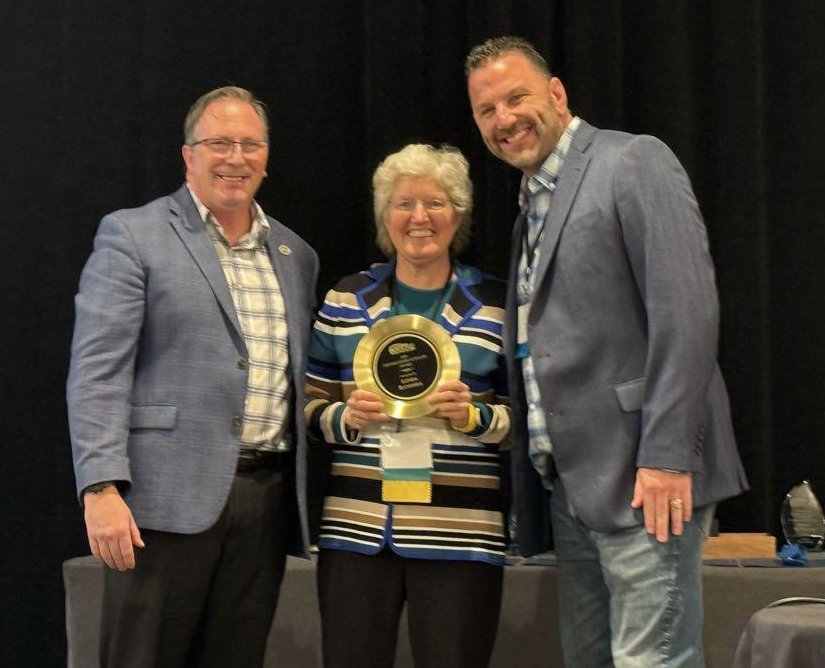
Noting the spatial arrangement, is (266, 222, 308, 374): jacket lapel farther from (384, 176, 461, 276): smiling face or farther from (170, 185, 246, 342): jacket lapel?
(384, 176, 461, 276): smiling face

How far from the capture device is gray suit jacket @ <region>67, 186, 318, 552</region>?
94.4 inches

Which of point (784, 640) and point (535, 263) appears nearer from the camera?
point (784, 640)

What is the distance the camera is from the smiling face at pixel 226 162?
2.64m

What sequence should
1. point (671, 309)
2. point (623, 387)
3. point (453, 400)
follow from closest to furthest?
point (671, 309) → point (623, 387) → point (453, 400)

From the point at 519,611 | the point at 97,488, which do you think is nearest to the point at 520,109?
the point at 97,488

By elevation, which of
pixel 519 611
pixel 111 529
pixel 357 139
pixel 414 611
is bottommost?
pixel 519 611

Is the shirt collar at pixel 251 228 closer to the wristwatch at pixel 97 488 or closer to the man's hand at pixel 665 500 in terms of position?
the wristwatch at pixel 97 488

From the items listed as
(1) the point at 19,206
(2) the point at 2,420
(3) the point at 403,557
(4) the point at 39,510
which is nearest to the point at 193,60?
(1) the point at 19,206

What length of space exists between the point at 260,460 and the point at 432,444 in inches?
16.5

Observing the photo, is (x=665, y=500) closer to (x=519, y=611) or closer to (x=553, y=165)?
(x=553, y=165)

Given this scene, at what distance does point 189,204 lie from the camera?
8.72 ft

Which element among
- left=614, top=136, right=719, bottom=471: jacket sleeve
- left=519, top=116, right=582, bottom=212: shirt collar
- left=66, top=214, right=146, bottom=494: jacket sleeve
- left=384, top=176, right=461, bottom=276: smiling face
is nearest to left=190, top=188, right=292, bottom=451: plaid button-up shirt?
left=66, top=214, right=146, bottom=494: jacket sleeve

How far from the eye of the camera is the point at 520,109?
2.53m

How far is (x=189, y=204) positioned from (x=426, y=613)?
116 centimetres
